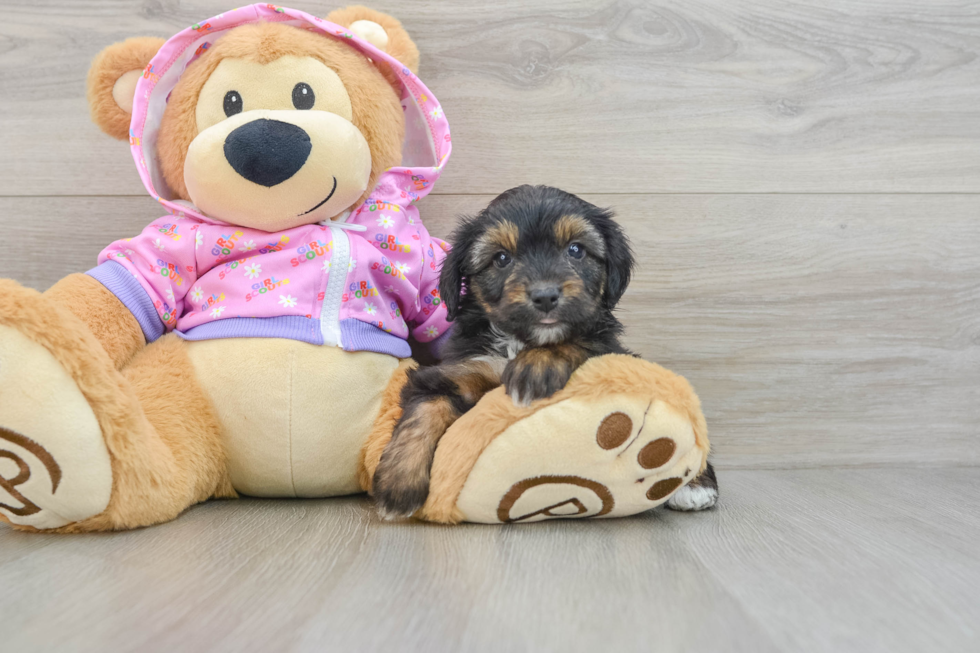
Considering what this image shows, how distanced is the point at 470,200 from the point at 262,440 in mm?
1003

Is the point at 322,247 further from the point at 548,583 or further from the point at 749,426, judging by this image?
the point at 749,426

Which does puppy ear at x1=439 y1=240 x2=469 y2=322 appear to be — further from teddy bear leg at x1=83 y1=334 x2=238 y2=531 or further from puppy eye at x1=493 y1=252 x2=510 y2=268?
teddy bear leg at x1=83 y1=334 x2=238 y2=531

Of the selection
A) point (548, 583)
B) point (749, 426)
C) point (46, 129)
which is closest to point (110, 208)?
point (46, 129)

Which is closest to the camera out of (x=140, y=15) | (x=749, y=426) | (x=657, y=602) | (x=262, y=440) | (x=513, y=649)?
(x=513, y=649)

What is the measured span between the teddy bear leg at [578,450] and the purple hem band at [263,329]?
0.45 meters

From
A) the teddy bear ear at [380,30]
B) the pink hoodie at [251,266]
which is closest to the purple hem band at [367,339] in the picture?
the pink hoodie at [251,266]

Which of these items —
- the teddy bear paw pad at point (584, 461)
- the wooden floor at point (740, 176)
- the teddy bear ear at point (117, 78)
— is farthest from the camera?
the wooden floor at point (740, 176)

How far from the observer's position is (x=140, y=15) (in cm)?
210

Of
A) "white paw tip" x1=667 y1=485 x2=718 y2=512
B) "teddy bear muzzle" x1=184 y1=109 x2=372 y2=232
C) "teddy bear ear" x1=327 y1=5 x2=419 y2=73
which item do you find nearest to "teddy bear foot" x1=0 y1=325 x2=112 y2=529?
"teddy bear muzzle" x1=184 y1=109 x2=372 y2=232

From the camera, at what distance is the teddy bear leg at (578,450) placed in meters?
1.39

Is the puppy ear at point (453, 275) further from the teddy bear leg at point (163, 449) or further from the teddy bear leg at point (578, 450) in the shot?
the teddy bear leg at point (163, 449)

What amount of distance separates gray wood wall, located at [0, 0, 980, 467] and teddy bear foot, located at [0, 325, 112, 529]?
3.13 ft

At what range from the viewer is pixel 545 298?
1447 millimetres

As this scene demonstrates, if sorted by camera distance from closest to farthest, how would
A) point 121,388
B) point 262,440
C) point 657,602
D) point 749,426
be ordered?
point 657,602, point 121,388, point 262,440, point 749,426
